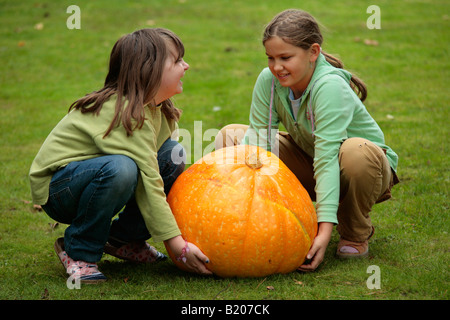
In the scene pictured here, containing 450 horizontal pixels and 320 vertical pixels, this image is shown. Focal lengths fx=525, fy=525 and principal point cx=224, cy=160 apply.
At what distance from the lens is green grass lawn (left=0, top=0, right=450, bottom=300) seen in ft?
10.2

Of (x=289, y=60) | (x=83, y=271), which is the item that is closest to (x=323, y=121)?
(x=289, y=60)

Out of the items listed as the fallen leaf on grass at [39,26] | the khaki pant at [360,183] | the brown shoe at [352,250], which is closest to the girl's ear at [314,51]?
the khaki pant at [360,183]

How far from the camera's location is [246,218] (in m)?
3.05

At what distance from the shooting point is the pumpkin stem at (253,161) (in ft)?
10.7

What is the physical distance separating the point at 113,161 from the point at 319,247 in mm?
1337

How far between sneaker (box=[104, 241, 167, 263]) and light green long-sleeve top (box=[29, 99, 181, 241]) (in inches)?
21.4

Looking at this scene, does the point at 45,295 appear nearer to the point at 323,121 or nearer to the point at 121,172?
the point at 121,172

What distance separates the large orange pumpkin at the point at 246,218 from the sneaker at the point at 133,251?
473 mm

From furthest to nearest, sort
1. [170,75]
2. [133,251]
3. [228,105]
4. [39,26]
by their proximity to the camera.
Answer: [39,26], [228,105], [133,251], [170,75]

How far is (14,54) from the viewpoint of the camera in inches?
432

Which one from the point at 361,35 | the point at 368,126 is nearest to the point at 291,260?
the point at 368,126

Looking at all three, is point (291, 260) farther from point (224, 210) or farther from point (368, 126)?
point (368, 126)

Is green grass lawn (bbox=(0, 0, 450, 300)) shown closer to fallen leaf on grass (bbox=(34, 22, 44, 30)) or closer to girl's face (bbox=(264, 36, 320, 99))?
fallen leaf on grass (bbox=(34, 22, 44, 30))
